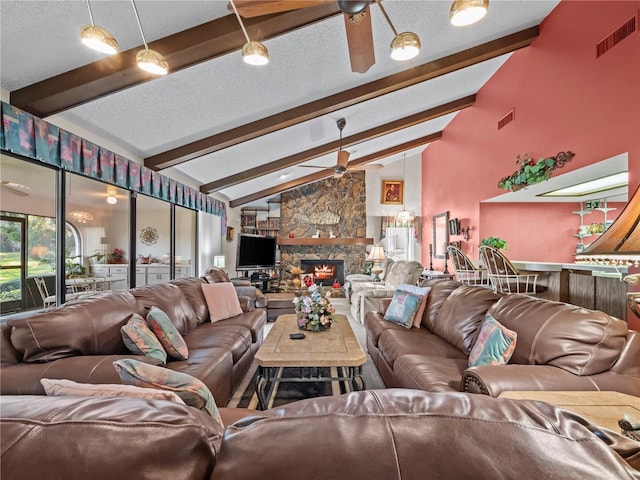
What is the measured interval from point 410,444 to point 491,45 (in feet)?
15.4

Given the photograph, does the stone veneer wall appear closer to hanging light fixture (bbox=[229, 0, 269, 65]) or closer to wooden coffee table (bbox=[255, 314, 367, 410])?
wooden coffee table (bbox=[255, 314, 367, 410])

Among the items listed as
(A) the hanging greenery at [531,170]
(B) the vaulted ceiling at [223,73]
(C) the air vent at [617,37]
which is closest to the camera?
(B) the vaulted ceiling at [223,73]

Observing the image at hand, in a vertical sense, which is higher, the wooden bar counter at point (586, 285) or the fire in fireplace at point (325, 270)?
the wooden bar counter at point (586, 285)

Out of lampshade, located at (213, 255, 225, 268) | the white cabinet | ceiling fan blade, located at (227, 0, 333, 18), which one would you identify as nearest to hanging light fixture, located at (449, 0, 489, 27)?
ceiling fan blade, located at (227, 0, 333, 18)

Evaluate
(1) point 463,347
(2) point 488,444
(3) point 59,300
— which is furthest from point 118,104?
(1) point 463,347

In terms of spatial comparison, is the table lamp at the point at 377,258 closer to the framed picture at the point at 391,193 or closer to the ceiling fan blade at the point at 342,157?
the framed picture at the point at 391,193

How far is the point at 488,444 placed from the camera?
446mm

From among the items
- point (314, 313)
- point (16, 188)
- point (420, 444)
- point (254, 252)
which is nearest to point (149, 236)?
point (254, 252)

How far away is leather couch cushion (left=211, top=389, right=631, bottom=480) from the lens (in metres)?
0.41

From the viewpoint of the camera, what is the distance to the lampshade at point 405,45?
1.80 m

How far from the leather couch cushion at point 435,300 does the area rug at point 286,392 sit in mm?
1018

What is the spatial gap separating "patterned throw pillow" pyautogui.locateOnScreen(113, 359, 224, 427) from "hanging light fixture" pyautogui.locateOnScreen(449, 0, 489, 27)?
209 centimetres

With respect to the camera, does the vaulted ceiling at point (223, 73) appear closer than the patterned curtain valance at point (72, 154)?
Yes

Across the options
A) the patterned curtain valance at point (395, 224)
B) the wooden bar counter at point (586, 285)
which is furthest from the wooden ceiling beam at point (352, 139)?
the patterned curtain valance at point (395, 224)
